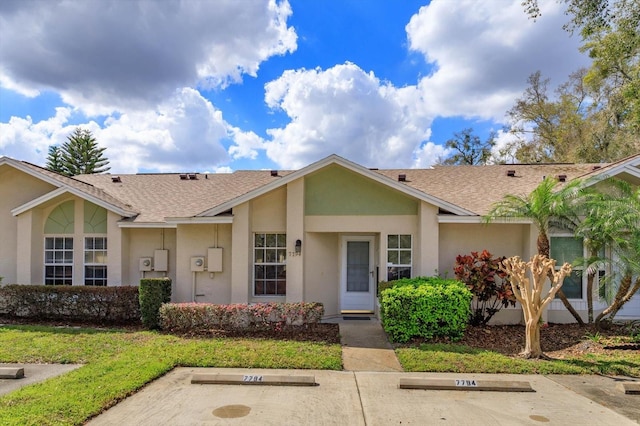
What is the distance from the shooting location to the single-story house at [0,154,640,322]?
36.0ft

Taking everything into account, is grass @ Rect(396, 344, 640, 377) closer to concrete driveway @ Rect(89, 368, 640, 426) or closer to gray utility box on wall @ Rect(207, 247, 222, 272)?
concrete driveway @ Rect(89, 368, 640, 426)

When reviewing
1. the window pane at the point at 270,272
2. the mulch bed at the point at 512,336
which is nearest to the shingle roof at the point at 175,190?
the window pane at the point at 270,272

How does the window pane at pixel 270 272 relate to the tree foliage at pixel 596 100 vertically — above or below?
below

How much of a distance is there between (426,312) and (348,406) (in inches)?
153

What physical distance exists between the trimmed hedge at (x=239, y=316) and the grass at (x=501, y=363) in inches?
97.4

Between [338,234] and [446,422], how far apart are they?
→ 24.1 ft

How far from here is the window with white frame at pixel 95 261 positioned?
12.6 metres

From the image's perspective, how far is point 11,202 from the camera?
1307 cm

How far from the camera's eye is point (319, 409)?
17.7 ft

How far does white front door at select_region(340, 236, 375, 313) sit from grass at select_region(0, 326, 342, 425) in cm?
365

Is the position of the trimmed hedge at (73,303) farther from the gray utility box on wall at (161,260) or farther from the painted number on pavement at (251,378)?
the painted number on pavement at (251,378)

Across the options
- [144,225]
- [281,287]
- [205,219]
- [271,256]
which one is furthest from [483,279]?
[144,225]

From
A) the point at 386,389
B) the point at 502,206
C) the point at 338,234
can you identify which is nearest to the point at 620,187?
the point at 502,206

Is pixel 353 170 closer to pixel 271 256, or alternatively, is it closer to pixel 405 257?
pixel 405 257
